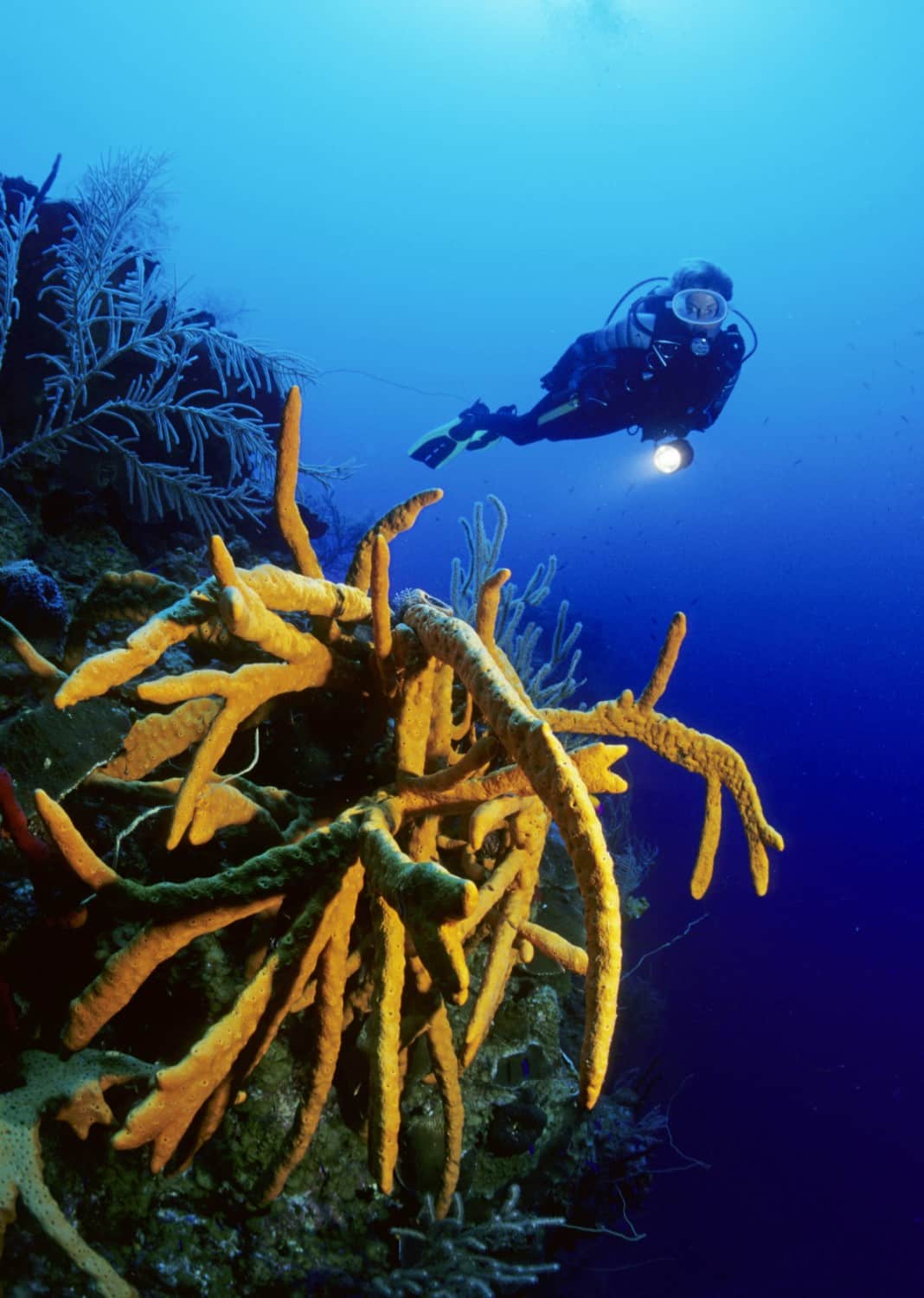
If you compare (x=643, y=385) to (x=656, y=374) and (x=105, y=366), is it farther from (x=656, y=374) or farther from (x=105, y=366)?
(x=105, y=366)

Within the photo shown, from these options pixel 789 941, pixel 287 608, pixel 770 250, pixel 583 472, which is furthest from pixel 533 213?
pixel 287 608

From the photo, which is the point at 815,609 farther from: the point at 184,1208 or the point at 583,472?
the point at 184,1208

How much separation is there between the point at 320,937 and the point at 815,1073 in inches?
845

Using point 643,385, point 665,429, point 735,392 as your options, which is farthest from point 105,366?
point 735,392

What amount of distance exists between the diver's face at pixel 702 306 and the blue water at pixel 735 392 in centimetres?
1119

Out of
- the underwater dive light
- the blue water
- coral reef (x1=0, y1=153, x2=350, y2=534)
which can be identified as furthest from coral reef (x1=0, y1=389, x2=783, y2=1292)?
the blue water

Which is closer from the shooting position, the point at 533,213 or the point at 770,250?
the point at 770,250

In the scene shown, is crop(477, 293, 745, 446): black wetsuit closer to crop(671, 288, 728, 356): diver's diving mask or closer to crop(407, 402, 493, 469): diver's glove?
crop(671, 288, 728, 356): diver's diving mask

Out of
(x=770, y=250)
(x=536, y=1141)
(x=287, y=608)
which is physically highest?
(x=770, y=250)

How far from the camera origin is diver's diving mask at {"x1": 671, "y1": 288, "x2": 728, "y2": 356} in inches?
302

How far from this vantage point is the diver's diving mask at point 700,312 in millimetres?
7668

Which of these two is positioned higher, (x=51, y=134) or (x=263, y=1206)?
(x=51, y=134)

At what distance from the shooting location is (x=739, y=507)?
184 feet

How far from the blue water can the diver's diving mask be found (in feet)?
36.0
